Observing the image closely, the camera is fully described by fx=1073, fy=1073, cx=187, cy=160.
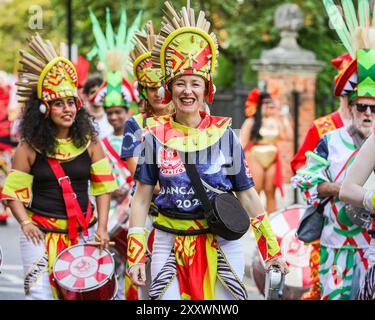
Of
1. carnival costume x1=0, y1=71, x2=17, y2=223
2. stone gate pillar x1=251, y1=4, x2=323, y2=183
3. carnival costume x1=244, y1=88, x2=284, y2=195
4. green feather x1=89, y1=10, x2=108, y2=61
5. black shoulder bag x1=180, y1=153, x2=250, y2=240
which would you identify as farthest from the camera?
stone gate pillar x1=251, y1=4, x2=323, y2=183

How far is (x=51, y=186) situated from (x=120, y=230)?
1699mm

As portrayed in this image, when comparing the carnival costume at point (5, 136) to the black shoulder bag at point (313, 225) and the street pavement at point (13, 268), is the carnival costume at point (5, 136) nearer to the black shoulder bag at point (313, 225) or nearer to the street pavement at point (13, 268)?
the street pavement at point (13, 268)

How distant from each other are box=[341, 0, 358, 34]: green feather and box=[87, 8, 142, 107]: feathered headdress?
2707mm

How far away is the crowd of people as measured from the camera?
6.14m

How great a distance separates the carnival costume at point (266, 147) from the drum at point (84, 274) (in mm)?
6632

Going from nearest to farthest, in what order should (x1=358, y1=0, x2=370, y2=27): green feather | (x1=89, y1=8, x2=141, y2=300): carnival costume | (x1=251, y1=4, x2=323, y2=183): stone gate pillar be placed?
(x1=358, y1=0, x2=370, y2=27): green feather, (x1=89, y1=8, x2=141, y2=300): carnival costume, (x1=251, y1=4, x2=323, y2=183): stone gate pillar

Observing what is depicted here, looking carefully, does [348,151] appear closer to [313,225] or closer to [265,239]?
[313,225]

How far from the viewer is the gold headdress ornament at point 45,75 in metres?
7.87

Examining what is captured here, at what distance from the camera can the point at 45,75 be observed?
7.88 m

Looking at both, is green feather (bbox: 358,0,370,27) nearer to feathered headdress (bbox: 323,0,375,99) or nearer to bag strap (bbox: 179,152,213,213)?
feathered headdress (bbox: 323,0,375,99)

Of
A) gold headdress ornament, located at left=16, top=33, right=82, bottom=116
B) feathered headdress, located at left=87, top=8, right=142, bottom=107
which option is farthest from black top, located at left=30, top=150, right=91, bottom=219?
feathered headdress, located at left=87, top=8, right=142, bottom=107

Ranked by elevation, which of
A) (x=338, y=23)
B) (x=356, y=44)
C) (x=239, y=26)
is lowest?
(x=356, y=44)

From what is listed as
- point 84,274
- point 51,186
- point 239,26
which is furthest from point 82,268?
point 239,26
